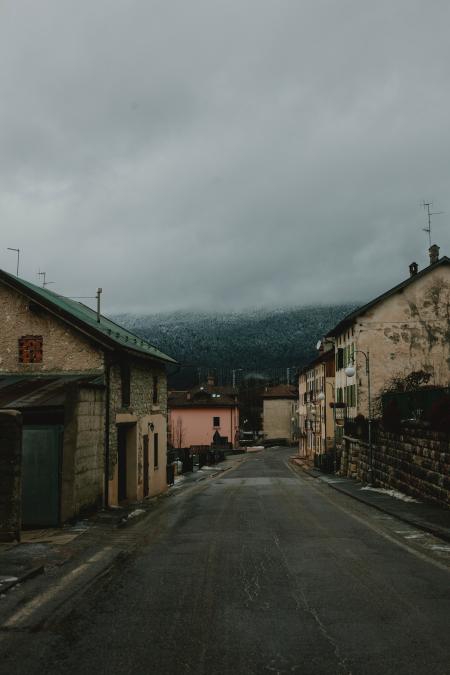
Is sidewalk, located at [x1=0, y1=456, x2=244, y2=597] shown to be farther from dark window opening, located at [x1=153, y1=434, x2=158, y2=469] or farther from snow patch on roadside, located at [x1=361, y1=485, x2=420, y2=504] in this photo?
dark window opening, located at [x1=153, y1=434, x2=158, y2=469]

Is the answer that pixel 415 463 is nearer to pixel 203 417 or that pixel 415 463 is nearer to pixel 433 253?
pixel 433 253

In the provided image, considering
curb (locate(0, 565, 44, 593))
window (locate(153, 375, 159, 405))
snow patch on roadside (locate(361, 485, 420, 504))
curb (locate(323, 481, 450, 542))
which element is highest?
window (locate(153, 375, 159, 405))

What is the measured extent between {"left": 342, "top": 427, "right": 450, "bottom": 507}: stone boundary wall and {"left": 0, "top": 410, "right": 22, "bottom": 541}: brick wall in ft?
39.0

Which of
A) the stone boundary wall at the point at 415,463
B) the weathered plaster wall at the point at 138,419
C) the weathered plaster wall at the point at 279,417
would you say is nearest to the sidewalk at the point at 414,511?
the stone boundary wall at the point at 415,463

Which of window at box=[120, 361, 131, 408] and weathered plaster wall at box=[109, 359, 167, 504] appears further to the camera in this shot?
window at box=[120, 361, 131, 408]

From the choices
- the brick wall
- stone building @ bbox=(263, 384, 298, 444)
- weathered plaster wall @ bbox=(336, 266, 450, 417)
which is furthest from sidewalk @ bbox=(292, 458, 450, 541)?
stone building @ bbox=(263, 384, 298, 444)

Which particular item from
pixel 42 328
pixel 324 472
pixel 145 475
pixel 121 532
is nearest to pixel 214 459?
pixel 324 472

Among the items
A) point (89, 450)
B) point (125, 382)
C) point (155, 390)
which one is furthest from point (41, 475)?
point (155, 390)

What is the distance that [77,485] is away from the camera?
55.4 ft

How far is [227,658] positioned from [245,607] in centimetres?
183

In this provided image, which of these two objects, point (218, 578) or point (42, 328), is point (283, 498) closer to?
point (42, 328)

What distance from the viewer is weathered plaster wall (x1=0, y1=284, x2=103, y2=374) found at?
20094 mm

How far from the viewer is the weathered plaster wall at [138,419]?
20969 mm

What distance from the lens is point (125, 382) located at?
2312 cm
